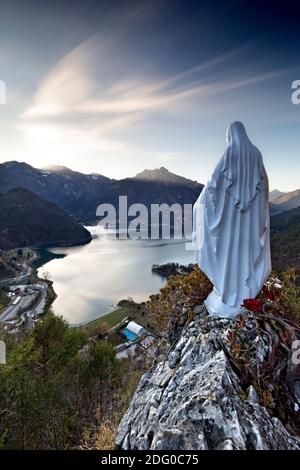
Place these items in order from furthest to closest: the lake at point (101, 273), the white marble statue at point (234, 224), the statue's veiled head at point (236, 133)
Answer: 1. the lake at point (101, 273)
2. the statue's veiled head at point (236, 133)
3. the white marble statue at point (234, 224)

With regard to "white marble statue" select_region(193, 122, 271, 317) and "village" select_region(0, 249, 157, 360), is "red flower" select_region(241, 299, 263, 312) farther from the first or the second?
"village" select_region(0, 249, 157, 360)

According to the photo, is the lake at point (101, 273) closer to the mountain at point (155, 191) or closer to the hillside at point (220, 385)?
the hillside at point (220, 385)

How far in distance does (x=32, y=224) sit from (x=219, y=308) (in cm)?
10363

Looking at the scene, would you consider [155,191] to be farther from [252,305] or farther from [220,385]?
[220,385]

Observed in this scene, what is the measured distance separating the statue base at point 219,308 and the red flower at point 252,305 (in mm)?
134

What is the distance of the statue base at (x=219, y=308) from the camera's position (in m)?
4.61

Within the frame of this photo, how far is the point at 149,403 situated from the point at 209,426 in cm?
105

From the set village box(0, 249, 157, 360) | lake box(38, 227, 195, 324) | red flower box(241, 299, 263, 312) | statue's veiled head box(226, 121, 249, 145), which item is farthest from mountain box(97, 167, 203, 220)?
red flower box(241, 299, 263, 312)

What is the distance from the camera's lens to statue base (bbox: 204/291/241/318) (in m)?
4.61

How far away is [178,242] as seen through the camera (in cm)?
9456

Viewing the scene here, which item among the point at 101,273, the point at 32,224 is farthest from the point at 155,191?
the point at 101,273

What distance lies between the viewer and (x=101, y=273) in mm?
55656

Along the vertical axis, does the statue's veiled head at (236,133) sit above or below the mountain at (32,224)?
above

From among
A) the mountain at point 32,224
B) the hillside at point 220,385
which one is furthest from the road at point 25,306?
the mountain at point 32,224
